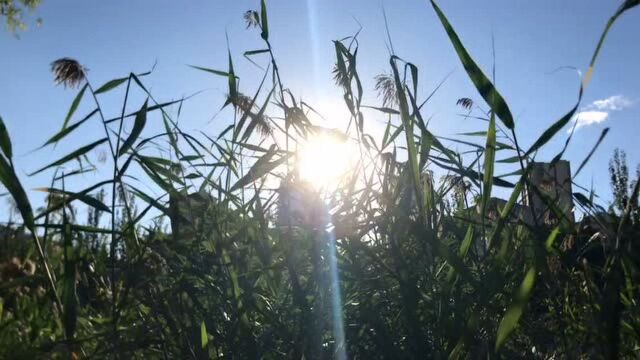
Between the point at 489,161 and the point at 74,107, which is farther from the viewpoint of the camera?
the point at 74,107

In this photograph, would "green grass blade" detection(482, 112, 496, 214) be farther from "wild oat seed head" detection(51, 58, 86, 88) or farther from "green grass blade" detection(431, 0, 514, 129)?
"wild oat seed head" detection(51, 58, 86, 88)

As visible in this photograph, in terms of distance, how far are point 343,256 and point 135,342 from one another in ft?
2.19

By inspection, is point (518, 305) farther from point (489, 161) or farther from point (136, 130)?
point (136, 130)

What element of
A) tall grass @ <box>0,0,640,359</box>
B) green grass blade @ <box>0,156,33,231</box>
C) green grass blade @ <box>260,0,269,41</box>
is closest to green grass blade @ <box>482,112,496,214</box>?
tall grass @ <box>0,0,640,359</box>

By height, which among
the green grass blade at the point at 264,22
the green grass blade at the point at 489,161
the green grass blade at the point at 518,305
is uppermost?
the green grass blade at the point at 264,22

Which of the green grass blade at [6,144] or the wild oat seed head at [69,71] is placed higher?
the wild oat seed head at [69,71]

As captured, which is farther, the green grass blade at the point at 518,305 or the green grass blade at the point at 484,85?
the green grass blade at the point at 484,85

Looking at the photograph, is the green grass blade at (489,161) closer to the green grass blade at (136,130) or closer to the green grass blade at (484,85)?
the green grass blade at (484,85)

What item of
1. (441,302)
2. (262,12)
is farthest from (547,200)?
(262,12)

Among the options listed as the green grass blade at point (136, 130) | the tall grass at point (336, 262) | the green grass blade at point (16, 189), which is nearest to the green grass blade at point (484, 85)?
the tall grass at point (336, 262)

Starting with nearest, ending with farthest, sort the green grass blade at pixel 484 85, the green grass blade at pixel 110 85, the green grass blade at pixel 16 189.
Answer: the green grass blade at pixel 484 85 < the green grass blade at pixel 16 189 < the green grass blade at pixel 110 85

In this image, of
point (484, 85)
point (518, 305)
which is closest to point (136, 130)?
point (484, 85)

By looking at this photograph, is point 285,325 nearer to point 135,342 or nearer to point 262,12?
point 135,342

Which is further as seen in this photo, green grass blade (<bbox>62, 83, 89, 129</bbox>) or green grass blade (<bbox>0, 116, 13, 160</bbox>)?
green grass blade (<bbox>62, 83, 89, 129</bbox>)
